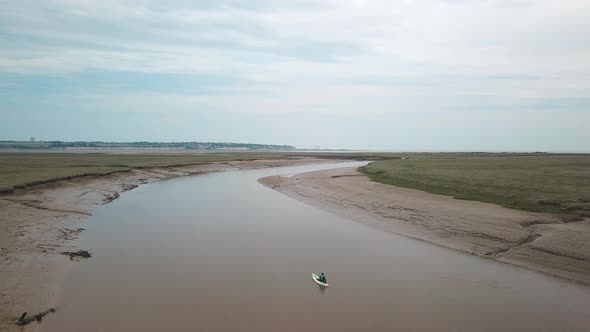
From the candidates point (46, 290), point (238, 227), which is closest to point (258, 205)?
point (238, 227)

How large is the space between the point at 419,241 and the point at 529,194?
40.3 ft

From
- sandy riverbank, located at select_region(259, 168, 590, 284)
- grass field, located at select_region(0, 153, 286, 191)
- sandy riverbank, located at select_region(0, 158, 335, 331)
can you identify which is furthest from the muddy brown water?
grass field, located at select_region(0, 153, 286, 191)

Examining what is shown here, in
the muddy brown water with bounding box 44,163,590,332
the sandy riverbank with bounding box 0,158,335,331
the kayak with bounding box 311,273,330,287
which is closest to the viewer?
the muddy brown water with bounding box 44,163,590,332

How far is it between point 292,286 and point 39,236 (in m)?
13.1

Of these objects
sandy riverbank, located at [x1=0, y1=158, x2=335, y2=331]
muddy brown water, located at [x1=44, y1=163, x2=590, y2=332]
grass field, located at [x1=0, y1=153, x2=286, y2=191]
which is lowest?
muddy brown water, located at [x1=44, y1=163, x2=590, y2=332]

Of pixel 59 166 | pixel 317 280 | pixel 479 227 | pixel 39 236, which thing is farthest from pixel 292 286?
pixel 59 166

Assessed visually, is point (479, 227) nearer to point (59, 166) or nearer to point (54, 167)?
point (54, 167)

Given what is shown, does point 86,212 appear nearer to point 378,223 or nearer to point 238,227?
point 238,227

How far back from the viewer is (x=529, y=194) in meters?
26.6

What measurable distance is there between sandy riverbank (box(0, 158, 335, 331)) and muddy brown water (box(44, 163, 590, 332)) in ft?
2.38

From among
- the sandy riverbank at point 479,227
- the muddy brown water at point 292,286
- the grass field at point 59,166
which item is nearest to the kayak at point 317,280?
the muddy brown water at point 292,286

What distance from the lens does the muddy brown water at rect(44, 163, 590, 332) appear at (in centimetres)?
1097

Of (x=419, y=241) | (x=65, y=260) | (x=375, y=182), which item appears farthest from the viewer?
(x=375, y=182)

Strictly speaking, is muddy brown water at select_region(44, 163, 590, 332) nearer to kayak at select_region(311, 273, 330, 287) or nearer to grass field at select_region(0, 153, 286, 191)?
kayak at select_region(311, 273, 330, 287)
